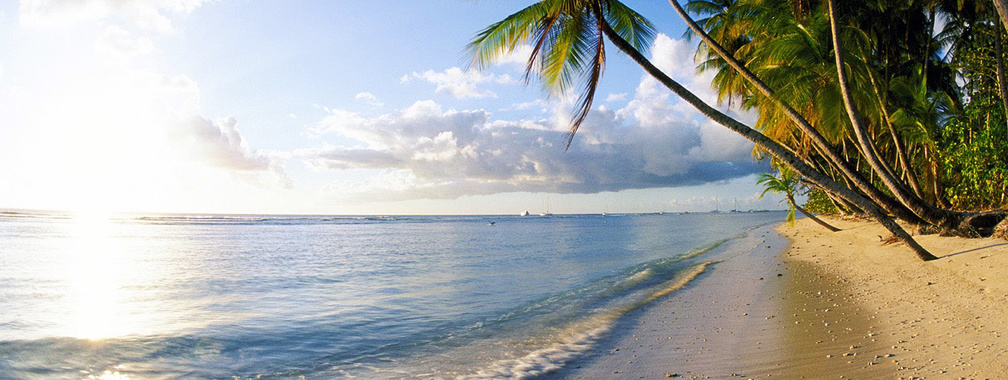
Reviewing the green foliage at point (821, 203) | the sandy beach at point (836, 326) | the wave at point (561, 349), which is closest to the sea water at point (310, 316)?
the wave at point (561, 349)

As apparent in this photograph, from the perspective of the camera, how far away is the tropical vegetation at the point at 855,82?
8281mm

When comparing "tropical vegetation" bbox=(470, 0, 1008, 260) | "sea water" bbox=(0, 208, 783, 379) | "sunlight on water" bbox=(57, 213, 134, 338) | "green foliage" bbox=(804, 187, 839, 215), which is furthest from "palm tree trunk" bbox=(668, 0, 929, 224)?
"green foliage" bbox=(804, 187, 839, 215)

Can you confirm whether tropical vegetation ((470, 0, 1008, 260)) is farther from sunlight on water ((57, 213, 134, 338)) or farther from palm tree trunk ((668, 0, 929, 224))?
sunlight on water ((57, 213, 134, 338))

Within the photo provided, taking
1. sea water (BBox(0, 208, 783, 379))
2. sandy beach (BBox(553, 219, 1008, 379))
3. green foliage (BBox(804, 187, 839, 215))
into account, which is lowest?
sea water (BBox(0, 208, 783, 379))

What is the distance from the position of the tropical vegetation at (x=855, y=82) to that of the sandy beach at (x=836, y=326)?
4.48 ft

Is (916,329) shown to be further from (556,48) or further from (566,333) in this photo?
(556,48)

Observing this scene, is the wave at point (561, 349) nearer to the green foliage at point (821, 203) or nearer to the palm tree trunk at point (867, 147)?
the palm tree trunk at point (867, 147)

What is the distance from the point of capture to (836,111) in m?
10.6

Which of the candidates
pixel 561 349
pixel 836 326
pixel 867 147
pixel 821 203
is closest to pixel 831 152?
pixel 867 147

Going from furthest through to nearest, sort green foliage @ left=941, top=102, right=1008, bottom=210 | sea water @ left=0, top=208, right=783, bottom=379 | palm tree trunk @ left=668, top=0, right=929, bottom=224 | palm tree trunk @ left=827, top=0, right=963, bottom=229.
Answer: green foliage @ left=941, top=102, right=1008, bottom=210 → palm tree trunk @ left=827, top=0, right=963, bottom=229 → palm tree trunk @ left=668, top=0, right=929, bottom=224 → sea water @ left=0, top=208, right=783, bottom=379

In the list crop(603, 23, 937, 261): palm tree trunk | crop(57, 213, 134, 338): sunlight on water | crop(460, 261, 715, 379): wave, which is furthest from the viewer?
crop(603, 23, 937, 261): palm tree trunk

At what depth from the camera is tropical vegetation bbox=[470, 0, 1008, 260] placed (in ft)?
27.2

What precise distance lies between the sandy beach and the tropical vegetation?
137cm

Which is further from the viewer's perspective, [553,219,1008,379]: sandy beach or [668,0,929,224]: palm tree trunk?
[668,0,929,224]: palm tree trunk
